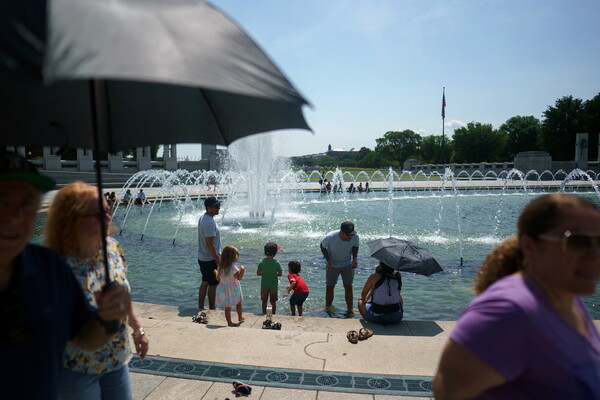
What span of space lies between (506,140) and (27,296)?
4403 inches

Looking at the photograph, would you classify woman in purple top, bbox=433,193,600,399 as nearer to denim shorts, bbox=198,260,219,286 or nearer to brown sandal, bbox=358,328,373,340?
brown sandal, bbox=358,328,373,340

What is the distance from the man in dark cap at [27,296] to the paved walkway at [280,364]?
242 centimetres

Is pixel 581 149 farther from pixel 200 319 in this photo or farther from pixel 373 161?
pixel 373 161

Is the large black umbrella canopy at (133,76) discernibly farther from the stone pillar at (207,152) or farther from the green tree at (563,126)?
the green tree at (563,126)

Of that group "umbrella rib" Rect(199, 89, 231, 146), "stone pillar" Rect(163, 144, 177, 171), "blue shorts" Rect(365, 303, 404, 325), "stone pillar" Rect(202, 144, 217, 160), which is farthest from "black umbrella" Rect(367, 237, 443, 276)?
"stone pillar" Rect(202, 144, 217, 160)

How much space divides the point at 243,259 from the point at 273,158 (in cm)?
1687

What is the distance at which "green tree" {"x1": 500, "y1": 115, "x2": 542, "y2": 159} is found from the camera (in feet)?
324

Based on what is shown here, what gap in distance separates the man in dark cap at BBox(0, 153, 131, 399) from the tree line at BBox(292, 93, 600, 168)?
260ft

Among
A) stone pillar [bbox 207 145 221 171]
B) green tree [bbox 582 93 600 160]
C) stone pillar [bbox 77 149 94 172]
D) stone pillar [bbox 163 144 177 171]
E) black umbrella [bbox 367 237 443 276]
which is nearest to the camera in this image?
black umbrella [bbox 367 237 443 276]

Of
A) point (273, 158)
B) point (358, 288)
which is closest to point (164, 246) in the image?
point (358, 288)

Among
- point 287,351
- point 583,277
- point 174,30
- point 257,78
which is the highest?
point 174,30

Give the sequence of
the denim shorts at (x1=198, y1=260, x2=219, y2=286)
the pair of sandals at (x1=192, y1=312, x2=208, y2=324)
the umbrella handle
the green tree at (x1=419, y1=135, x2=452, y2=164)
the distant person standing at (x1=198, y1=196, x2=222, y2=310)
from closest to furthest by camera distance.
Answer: the umbrella handle
the pair of sandals at (x1=192, y1=312, x2=208, y2=324)
the distant person standing at (x1=198, y1=196, x2=222, y2=310)
the denim shorts at (x1=198, y1=260, x2=219, y2=286)
the green tree at (x1=419, y1=135, x2=452, y2=164)

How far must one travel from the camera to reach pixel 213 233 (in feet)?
24.1

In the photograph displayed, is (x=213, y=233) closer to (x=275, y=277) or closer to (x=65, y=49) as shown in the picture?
(x=275, y=277)
